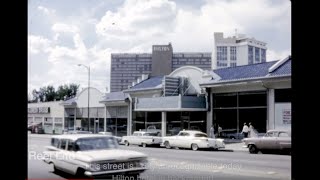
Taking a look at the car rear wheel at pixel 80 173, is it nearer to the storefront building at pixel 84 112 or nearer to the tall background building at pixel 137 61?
the storefront building at pixel 84 112

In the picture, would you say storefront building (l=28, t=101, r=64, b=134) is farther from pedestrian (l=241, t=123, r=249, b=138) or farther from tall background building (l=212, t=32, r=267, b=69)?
pedestrian (l=241, t=123, r=249, b=138)

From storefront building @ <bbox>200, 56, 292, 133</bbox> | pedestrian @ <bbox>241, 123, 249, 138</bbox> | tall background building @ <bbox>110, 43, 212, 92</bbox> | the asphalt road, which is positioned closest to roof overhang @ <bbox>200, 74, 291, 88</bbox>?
storefront building @ <bbox>200, 56, 292, 133</bbox>

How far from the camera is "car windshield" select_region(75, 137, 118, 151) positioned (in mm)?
4823

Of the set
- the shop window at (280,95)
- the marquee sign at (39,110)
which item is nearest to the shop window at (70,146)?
the marquee sign at (39,110)

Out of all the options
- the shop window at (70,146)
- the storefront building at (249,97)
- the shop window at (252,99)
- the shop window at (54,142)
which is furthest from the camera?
the shop window at (252,99)

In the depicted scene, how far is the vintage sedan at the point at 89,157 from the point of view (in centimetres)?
468

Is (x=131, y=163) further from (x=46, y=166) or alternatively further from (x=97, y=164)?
(x=46, y=166)
